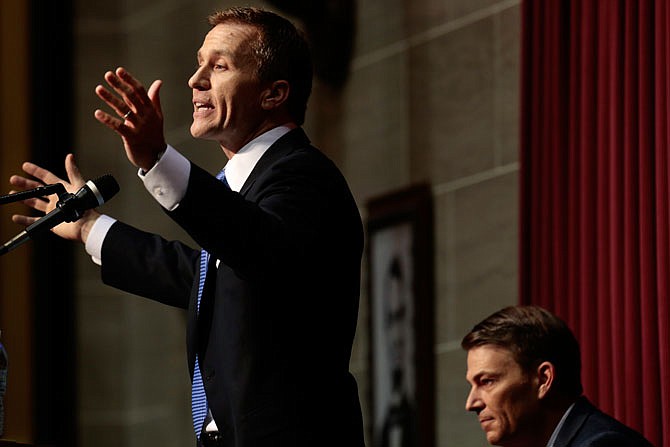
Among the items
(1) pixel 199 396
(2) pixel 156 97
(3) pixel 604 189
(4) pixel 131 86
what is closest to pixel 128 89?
(4) pixel 131 86

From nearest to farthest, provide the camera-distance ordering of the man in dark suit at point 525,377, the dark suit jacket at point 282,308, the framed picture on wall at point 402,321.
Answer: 1. the dark suit jacket at point 282,308
2. the man in dark suit at point 525,377
3. the framed picture on wall at point 402,321

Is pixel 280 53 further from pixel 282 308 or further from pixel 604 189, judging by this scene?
pixel 604 189

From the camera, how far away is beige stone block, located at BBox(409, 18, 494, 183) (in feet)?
18.2

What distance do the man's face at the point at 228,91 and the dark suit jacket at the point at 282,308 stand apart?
14 centimetres

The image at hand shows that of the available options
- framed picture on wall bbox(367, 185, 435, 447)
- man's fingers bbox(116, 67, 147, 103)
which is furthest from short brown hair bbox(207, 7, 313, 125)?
framed picture on wall bbox(367, 185, 435, 447)

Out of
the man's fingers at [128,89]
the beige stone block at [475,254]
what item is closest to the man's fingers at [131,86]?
the man's fingers at [128,89]

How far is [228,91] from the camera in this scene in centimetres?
322

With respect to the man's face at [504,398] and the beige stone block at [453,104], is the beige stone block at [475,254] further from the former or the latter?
the man's face at [504,398]

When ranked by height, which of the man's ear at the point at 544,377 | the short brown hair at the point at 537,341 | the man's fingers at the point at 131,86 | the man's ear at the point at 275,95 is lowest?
the man's ear at the point at 544,377

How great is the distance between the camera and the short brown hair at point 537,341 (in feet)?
13.7

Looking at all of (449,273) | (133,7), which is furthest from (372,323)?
(133,7)

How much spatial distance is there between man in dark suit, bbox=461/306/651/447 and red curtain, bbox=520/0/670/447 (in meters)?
0.46

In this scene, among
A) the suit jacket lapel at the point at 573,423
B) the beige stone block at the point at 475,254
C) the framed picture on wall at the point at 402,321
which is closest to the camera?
the suit jacket lapel at the point at 573,423

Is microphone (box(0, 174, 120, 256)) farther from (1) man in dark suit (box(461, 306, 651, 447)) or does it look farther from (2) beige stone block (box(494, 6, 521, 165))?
(2) beige stone block (box(494, 6, 521, 165))
